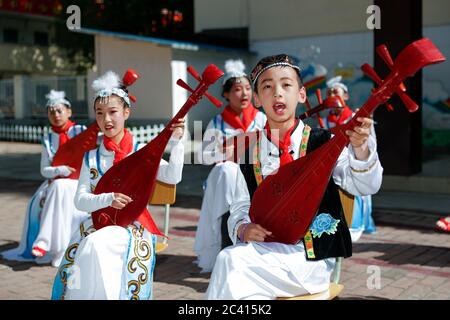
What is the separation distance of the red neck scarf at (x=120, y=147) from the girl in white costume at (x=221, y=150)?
1450 mm

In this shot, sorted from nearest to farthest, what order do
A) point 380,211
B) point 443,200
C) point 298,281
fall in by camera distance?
1. point 298,281
2. point 380,211
3. point 443,200

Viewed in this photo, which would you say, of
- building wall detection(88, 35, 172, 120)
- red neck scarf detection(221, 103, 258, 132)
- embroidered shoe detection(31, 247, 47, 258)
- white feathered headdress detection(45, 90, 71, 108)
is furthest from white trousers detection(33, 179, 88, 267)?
building wall detection(88, 35, 172, 120)

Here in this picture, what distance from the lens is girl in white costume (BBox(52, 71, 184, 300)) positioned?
2.88 metres

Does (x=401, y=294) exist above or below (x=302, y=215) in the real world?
below

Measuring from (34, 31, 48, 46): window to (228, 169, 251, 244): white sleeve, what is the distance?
1250 inches

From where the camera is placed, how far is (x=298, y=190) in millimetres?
2611

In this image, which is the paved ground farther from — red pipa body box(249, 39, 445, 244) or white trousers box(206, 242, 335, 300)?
red pipa body box(249, 39, 445, 244)

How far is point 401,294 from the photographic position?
4.34 m

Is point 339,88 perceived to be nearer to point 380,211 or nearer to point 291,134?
point 380,211

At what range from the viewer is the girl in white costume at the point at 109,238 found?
2.88 m

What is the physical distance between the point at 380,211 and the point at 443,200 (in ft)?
4.08

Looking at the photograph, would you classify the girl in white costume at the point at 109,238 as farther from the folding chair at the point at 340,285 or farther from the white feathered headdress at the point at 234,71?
the white feathered headdress at the point at 234,71
